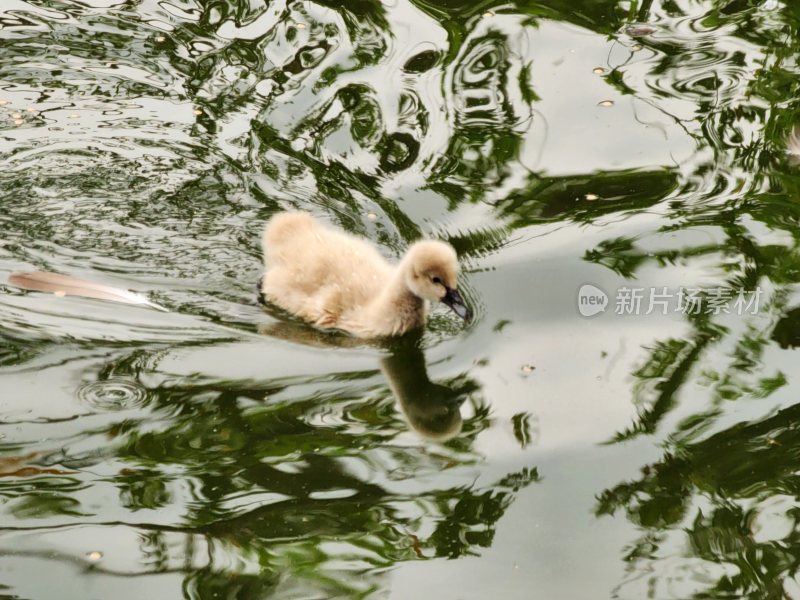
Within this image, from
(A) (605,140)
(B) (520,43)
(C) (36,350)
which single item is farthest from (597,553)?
(B) (520,43)

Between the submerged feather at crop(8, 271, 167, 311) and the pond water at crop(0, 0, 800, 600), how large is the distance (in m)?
0.05

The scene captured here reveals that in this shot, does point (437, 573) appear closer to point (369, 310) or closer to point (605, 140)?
point (369, 310)

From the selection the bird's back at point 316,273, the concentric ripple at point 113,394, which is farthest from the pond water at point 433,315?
the bird's back at point 316,273

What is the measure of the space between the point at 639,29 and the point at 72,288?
365cm

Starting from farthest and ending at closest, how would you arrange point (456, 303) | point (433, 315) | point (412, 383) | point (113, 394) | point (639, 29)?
point (639, 29), point (433, 315), point (456, 303), point (412, 383), point (113, 394)

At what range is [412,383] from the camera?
4.82 m

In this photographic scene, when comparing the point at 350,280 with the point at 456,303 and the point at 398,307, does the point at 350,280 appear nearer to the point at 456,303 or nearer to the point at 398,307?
the point at 398,307

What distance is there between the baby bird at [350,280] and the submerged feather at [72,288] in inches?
21.9

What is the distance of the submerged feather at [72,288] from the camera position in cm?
526

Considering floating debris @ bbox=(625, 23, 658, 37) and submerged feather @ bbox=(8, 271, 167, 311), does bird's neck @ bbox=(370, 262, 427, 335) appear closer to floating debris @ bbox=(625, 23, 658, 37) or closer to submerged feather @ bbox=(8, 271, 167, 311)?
submerged feather @ bbox=(8, 271, 167, 311)

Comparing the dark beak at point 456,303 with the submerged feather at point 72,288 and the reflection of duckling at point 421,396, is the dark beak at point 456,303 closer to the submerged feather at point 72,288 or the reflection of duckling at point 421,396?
the reflection of duckling at point 421,396

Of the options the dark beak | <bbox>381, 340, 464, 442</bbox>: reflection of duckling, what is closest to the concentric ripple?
<bbox>381, 340, 464, 442</bbox>: reflection of duckling

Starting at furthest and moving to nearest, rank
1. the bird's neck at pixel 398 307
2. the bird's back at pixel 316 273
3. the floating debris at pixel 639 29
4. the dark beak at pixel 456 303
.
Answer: the floating debris at pixel 639 29
the bird's back at pixel 316 273
the bird's neck at pixel 398 307
the dark beak at pixel 456 303

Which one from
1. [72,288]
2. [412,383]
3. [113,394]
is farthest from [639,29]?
[113,394]
